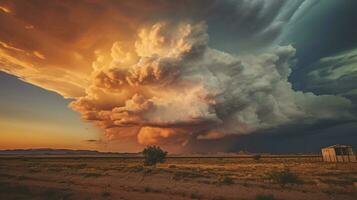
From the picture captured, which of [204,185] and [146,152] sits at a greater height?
[146,152]

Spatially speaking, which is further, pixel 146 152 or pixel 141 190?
pixel 146 152

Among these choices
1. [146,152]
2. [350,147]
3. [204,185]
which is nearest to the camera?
[204,185]

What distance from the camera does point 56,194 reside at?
2395 cm

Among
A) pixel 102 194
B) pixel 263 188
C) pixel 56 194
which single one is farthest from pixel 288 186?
pixel 56 194

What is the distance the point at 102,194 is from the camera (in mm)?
23875

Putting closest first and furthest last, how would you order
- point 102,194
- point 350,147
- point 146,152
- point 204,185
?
point 102,194 < point 204,185 < point 146,152 < point 350,147

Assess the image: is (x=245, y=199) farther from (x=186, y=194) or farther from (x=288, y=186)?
(x=288, y=186)

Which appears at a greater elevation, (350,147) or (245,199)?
(350,147)

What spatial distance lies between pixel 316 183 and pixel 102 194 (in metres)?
25.0

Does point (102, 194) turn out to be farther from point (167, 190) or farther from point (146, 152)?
point (146, 152)

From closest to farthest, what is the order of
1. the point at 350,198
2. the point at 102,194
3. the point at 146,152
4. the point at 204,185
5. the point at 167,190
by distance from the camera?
the point at 350,198 → the point at 102,194 → the point at 167,190 → the point at 204,185 → the point at 146,152

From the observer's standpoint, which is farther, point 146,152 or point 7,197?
point 146,152

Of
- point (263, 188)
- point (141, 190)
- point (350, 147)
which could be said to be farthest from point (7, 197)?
point (350, 147)

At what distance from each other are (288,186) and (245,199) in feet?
28.8
